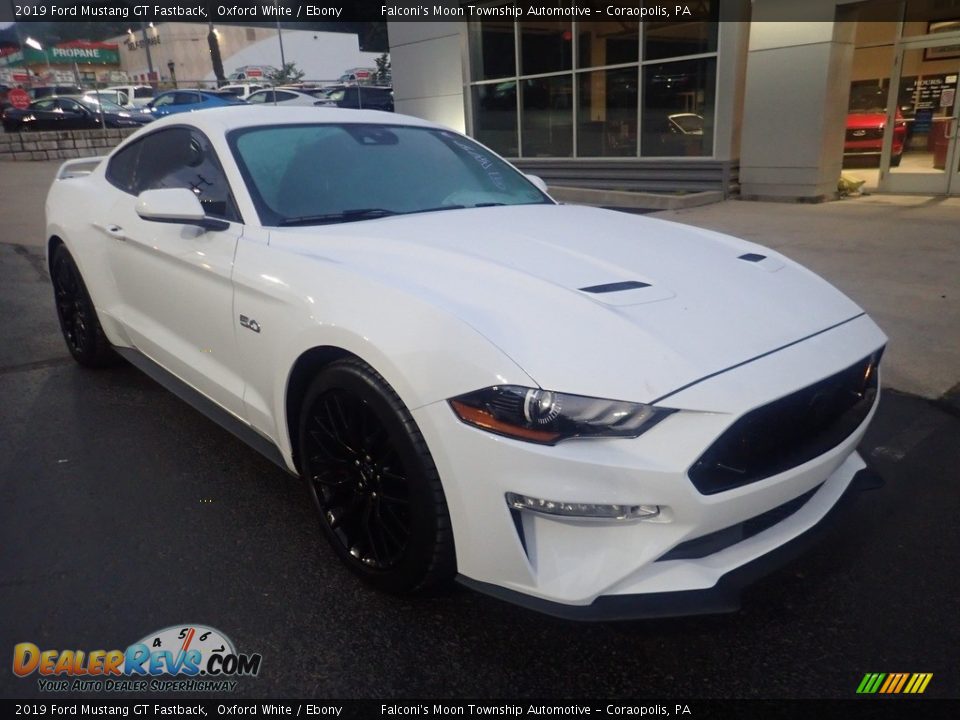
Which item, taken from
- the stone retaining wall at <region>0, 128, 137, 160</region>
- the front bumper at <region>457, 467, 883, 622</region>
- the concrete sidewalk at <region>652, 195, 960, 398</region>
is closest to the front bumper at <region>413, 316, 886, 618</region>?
the front bumper at <region>457, 467, 883, 622</region>

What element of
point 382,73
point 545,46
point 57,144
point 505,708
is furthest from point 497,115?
point 382,73

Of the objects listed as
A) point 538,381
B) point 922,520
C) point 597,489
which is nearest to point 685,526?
point 597,489

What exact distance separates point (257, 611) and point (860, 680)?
1.78m

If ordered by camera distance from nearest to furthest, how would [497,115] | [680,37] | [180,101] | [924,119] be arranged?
[924,119], [680,37], [497,115], [180,101]

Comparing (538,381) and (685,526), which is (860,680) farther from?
(538,381)

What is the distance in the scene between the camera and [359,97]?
2425 centimetres

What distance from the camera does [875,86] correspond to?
13867 millimetres

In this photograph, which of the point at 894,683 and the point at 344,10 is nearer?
the point at 894,683

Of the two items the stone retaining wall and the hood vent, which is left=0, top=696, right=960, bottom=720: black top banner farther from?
the stone retaining wall

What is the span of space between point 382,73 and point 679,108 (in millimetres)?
24821

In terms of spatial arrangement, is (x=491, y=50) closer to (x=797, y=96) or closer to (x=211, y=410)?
(x=797, y=96)

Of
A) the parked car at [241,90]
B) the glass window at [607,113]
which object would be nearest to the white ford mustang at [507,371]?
the glass window at [607,113]

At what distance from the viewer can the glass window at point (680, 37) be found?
445 inches

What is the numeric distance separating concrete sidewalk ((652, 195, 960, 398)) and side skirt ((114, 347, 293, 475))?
10.9ft
